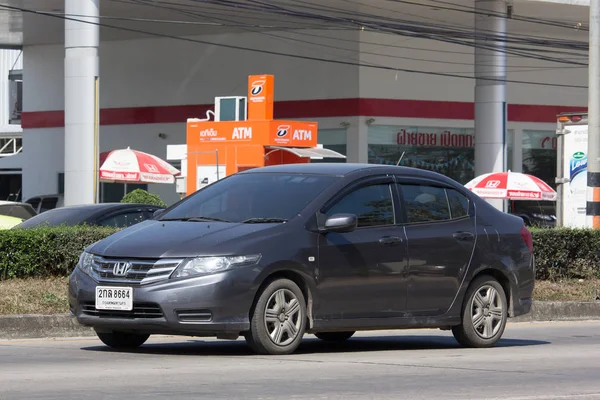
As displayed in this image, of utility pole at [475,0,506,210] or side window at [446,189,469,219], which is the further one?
utility pole at [475,0,506,210]

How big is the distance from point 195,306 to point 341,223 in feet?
4.81

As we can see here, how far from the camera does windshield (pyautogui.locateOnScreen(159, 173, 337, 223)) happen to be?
10.3 m

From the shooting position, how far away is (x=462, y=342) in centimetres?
1154

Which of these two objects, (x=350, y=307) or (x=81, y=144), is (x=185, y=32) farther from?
(x=350, y=307)

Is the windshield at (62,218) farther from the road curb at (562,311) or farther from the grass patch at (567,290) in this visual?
the grass patch at (567,290)

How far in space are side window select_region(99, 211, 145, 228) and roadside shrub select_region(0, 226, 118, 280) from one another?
149 centimetres

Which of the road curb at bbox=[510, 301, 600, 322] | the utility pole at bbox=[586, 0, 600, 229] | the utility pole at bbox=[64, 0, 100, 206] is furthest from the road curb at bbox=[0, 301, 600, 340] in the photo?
the utility pole at bbox=[64, 0, 100, 206]

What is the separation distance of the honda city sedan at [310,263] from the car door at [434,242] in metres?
0.01

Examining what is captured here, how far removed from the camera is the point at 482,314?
1153 centimetres

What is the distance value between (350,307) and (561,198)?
15719 millimetres

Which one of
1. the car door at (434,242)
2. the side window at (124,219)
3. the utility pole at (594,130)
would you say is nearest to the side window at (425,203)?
the car door at (434,242)

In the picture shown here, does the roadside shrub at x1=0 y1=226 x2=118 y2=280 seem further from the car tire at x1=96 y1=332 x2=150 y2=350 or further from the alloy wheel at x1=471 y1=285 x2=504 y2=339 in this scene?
the alloy wheel at x1=471 y1=285 x2=504 y2=339

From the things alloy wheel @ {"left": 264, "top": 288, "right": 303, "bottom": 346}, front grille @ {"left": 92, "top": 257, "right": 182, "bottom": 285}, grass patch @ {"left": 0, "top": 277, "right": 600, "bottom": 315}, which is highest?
front grille @ {"left": 92, "top": 257, "right": 182, "bottom": 285}

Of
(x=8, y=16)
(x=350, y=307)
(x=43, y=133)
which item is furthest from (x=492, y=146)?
(x=350, y=307)
